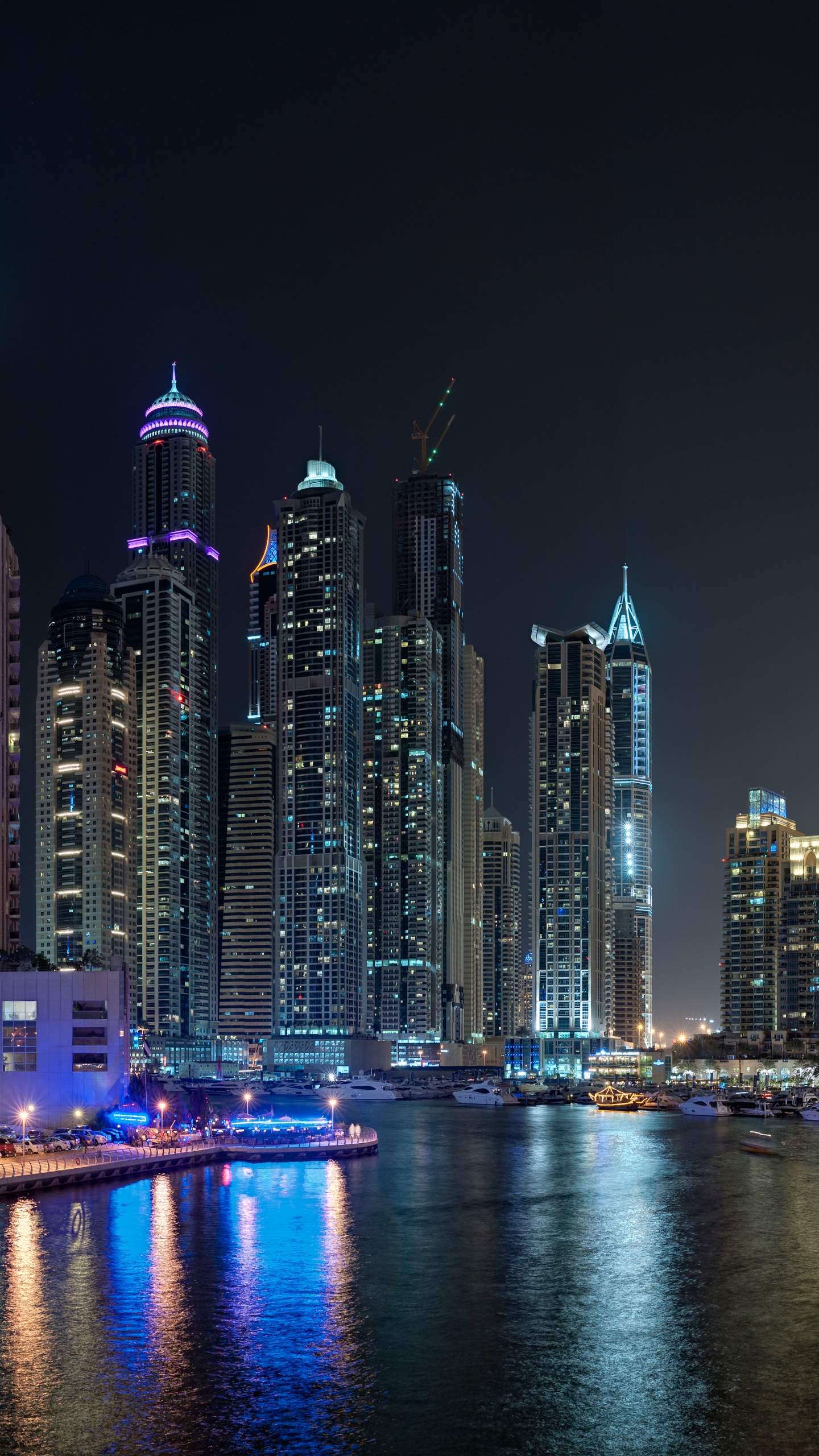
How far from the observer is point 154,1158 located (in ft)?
422

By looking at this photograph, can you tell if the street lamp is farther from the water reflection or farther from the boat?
the boat

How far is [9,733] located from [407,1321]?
86.7 meters

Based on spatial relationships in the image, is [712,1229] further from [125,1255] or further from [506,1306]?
[125,1255]

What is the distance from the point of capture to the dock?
11194cm

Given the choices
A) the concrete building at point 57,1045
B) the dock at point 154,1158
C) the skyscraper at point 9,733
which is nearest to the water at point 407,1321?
the dock at point 154,1158

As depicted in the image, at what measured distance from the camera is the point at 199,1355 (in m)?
62.4

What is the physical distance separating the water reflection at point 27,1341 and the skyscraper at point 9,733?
56430mm

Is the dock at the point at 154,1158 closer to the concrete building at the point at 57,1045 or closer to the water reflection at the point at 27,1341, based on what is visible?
the concrete building at the point at 57,1045

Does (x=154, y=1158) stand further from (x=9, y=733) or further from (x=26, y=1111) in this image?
(x=9, y=733)

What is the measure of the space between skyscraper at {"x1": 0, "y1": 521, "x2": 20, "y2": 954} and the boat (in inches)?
3198

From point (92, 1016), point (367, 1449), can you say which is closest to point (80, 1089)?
point (92, 1016)

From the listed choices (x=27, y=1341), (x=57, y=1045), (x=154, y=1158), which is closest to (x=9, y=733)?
(x=57, y=1045)

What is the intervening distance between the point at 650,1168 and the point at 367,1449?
295 feet

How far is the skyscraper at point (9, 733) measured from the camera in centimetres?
14088
